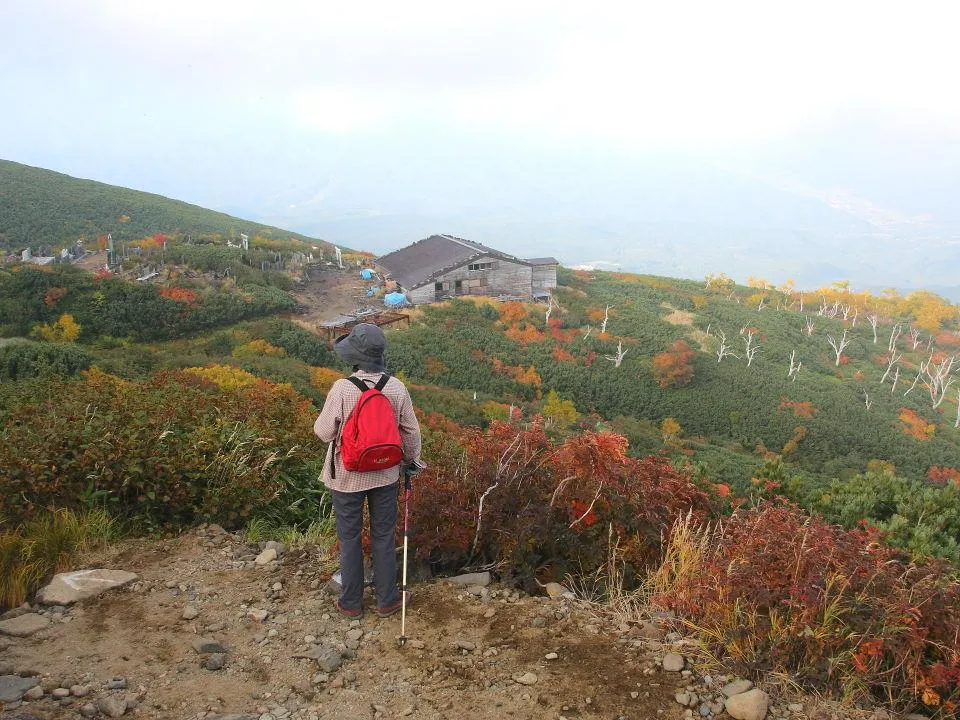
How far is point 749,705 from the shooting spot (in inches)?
127

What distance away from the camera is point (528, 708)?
11.0 ft

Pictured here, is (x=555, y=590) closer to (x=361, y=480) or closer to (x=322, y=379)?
(x=361, y=480)

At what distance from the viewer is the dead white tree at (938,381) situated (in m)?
37.1

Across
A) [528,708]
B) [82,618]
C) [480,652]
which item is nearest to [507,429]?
[480,652]

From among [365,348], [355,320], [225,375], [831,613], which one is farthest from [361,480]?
[355,320]

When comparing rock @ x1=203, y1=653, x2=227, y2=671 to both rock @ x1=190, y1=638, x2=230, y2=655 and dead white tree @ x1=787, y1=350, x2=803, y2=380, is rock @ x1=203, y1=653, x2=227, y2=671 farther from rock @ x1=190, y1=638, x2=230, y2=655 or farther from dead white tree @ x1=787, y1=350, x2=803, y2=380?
dead white tree @ x1=787, y1=350, x2=803, y2=380

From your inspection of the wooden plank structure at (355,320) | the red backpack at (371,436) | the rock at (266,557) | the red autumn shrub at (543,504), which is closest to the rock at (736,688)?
the red autumn shrub at (543,504)

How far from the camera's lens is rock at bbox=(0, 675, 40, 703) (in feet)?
10.7

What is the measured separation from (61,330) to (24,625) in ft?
76.0

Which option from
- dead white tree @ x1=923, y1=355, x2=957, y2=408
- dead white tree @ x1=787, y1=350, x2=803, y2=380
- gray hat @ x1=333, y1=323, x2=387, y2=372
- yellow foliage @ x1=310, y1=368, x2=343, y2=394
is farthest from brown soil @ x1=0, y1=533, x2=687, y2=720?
dead white tree @ x1=923, y1=355, x2=957, y2=408

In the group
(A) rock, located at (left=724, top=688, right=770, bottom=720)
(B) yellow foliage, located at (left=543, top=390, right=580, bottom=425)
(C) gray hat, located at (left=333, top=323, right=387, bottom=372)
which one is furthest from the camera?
(B) yellow foliage, located at (left=543, top=390, right=580, bottom=425)

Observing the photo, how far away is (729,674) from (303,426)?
208 inches

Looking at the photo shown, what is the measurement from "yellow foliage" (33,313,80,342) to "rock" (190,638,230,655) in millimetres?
22689

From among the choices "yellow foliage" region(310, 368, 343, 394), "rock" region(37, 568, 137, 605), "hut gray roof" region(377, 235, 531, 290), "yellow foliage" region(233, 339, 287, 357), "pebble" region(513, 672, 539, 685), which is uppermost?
"hut gray roof" region(377, 235, 531, 290)
